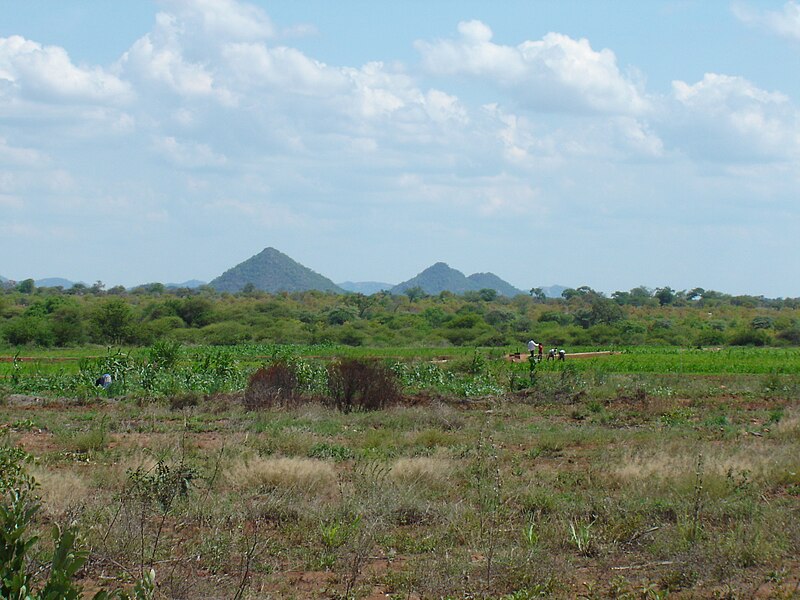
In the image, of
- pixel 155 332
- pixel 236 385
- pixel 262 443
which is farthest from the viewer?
pixel 155 332

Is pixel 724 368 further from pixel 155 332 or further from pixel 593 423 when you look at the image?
pixel 155 332

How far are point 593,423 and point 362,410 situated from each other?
560 centimetres

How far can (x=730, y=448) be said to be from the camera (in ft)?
42.8

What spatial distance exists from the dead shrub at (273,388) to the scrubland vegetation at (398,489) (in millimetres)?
66

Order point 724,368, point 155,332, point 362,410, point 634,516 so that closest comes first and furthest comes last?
point 634,516
point 362,410
point 724,368
point 155,332

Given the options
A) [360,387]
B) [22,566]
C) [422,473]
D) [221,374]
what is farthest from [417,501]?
[221,374]

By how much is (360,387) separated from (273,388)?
2327mm

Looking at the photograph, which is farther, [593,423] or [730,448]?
[593,423]

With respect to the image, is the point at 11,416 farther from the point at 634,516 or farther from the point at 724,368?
the point at 724,368

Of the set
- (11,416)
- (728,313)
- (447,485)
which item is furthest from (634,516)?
(728,313)

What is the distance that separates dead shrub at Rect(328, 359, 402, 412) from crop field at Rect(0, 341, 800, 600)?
1489mm

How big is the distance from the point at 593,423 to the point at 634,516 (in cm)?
1042

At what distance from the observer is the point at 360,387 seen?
21016 millimetres

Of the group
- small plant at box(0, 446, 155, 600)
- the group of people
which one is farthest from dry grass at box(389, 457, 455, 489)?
the group of people
